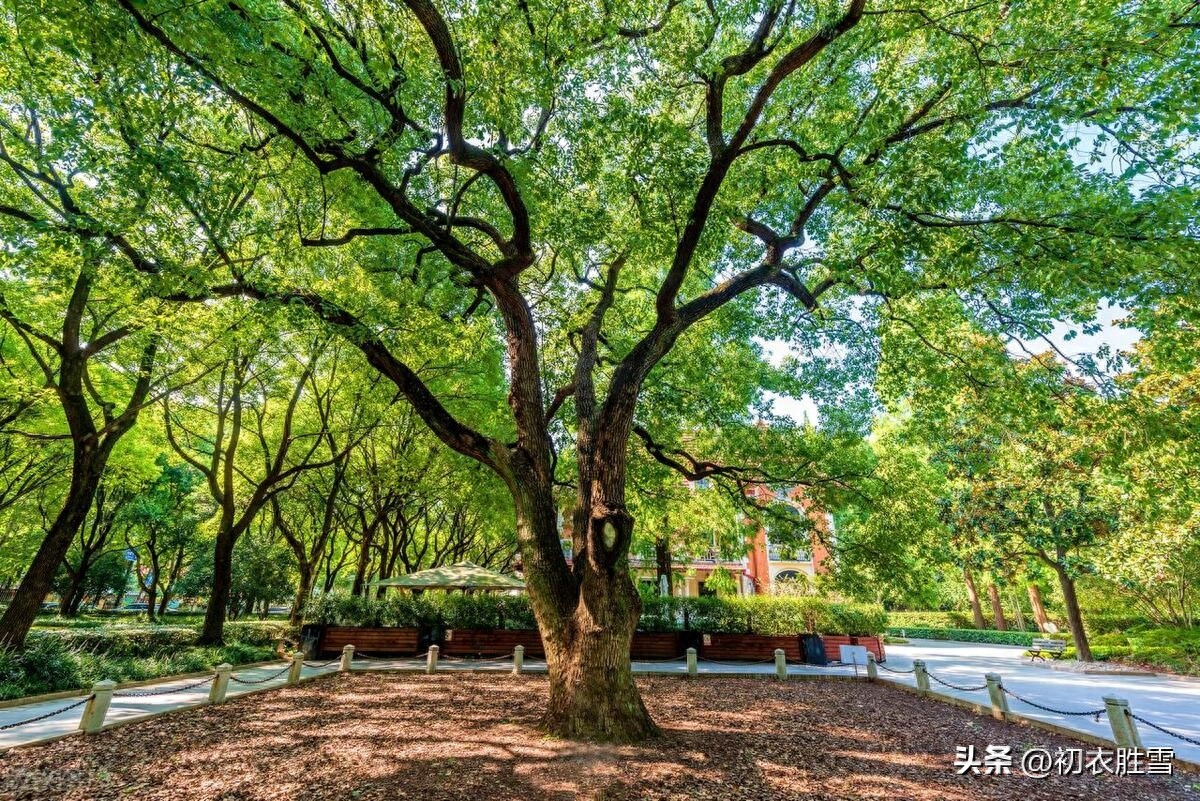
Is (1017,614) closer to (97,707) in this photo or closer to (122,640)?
(97,707)

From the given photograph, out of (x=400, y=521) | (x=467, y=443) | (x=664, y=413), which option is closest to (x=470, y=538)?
(x=400, y=521)

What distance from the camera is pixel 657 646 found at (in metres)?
15.9

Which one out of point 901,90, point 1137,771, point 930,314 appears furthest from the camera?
point 930,314

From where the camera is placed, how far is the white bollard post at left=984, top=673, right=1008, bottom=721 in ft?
28.8

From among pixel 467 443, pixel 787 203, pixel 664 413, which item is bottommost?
pixel 467 443

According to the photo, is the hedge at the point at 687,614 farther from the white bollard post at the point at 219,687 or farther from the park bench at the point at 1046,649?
the park bench at the point at 1046,649

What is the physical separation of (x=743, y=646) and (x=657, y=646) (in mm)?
2625

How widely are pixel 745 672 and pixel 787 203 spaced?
36.3 feet

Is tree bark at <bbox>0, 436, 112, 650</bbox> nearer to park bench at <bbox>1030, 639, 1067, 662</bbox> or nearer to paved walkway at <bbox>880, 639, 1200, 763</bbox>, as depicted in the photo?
paved walkway at <bbox>880, 639, 1200, 763</bbox>

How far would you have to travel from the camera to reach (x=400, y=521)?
22203 millimetres

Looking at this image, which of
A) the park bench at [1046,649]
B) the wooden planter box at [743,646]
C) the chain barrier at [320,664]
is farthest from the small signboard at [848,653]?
the chain barrier at [320,664]

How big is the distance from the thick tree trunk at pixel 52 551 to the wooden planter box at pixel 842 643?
60.0 feet

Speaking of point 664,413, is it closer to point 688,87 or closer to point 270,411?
point 688,87

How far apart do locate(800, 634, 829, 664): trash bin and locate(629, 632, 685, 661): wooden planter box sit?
356 centimetres
